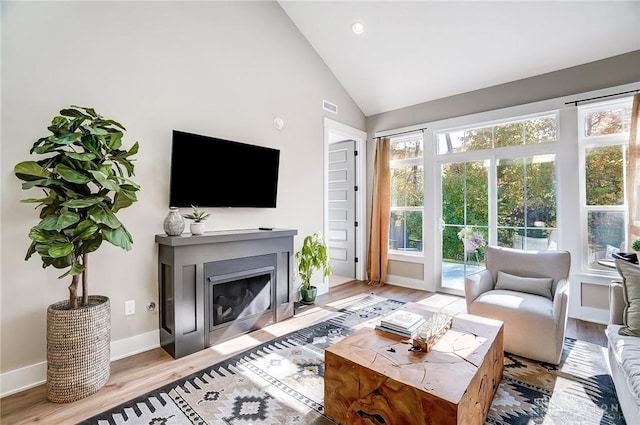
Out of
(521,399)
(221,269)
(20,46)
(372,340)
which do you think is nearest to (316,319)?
(221,269)

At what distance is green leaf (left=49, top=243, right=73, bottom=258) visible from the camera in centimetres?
175

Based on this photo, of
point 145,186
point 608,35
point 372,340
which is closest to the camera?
point 372,340

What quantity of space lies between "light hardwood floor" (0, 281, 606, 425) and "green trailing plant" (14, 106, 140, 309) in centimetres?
63

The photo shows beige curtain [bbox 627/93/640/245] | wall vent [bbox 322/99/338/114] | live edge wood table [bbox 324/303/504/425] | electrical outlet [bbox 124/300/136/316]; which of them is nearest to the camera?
live edge wood table [bbox 324/303/504/425]

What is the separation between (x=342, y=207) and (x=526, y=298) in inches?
125

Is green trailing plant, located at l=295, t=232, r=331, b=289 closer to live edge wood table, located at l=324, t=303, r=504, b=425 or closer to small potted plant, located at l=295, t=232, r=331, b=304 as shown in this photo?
small potted plant, located at l=295, t=232, r=331, b=304

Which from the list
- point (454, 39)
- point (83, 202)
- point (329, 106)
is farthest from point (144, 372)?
point (454, 39)

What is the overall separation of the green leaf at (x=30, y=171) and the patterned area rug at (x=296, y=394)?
153 centimetres

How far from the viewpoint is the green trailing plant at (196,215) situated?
9.18 feet

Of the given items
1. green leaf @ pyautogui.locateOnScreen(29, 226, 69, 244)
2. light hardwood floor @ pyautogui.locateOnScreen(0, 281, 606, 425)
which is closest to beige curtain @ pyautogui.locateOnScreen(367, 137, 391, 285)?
light hardwood floor @ pyautogui.locateOnScreen(0, 281, 606, 425)

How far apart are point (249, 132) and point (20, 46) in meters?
1.91

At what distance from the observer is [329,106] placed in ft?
14.9

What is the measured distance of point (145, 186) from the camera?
266 centimetres

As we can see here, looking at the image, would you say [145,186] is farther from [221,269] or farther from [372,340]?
[372,340]
